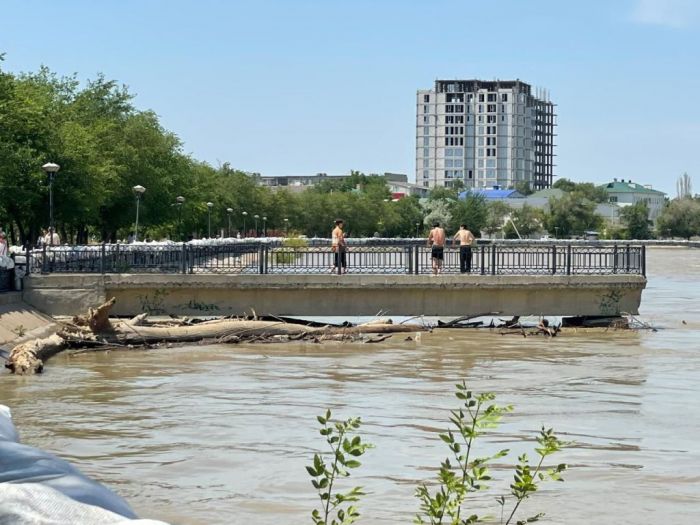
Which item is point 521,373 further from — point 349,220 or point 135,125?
point 349,220

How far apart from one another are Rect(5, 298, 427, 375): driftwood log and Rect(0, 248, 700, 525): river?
0.58 m

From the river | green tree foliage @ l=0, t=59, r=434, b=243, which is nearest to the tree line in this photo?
green tree foliage @ l=0, t=59, r=434, b=243

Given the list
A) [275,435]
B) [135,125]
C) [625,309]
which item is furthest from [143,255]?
[135,125]

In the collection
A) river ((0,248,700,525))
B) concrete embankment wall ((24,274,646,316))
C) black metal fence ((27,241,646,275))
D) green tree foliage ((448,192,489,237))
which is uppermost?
green tree foliage ((448,192,489,237))

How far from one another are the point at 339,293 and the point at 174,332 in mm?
4799

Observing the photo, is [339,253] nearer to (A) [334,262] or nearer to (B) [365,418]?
(A) [334,262]

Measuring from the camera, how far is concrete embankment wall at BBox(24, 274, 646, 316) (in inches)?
1174

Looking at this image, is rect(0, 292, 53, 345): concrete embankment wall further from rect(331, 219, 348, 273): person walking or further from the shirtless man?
the shirtless man

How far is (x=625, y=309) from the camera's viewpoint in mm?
30938

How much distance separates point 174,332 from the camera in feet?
88.8

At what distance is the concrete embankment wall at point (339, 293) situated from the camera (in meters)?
29.8

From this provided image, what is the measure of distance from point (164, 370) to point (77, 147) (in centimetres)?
2738

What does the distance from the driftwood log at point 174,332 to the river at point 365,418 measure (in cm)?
58

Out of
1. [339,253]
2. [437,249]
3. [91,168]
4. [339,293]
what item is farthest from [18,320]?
[91,168]
